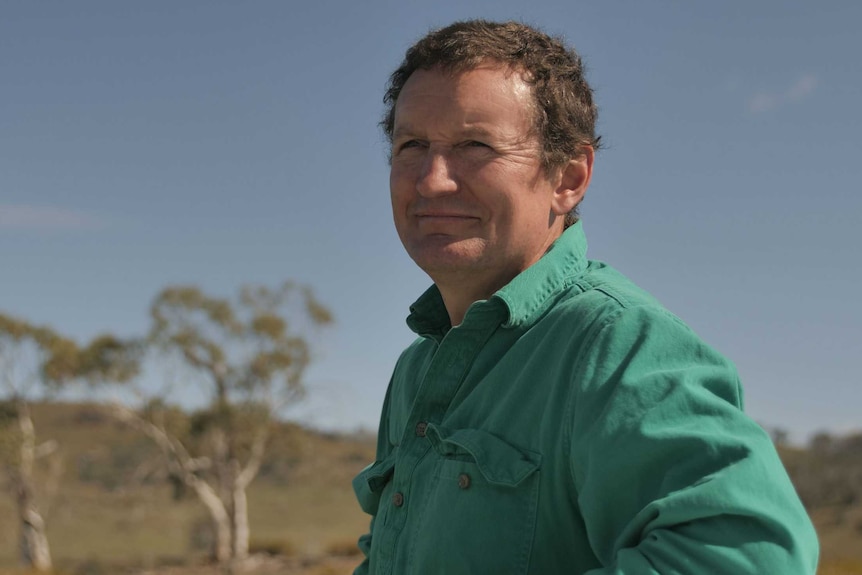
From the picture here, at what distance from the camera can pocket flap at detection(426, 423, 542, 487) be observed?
51.4 inches

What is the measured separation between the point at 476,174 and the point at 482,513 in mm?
566

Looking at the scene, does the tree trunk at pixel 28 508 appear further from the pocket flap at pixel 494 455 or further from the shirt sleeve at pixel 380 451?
the pocket flap at pixel 494 455

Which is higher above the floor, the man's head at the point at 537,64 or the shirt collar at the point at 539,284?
the man's head at the point at 537,64

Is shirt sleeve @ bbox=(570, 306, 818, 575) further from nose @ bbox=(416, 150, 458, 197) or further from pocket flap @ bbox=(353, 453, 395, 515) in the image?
pocket flap @ bbox=(353, 453, 395, 515)

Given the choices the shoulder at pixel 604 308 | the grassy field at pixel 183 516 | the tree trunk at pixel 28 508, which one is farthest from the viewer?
the grassy field at pixel 183 516

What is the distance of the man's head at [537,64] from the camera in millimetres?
1582

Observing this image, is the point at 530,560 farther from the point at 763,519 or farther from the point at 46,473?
the point at 46,473

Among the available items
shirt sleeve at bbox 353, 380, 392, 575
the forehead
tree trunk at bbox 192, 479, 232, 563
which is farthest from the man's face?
tree trunk at bbox 192, 479, 232, 563

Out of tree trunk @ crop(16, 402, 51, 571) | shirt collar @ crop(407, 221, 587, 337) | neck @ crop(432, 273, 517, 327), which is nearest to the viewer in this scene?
shirt collar @ crop(407, 221, 587, 337)

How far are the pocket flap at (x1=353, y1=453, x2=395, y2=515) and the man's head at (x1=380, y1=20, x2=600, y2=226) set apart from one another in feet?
2.11

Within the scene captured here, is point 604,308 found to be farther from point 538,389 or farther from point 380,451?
point 380,451

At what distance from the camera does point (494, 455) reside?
135 cm

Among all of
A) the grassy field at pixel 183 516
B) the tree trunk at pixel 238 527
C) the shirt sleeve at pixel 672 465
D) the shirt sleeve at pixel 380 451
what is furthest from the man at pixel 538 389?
the tree trunk at pixel 238 527

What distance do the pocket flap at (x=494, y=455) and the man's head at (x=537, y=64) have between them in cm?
51
